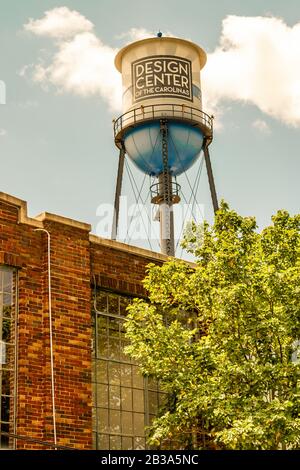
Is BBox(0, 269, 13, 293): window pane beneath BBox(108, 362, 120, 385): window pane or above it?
above

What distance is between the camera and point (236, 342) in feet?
54.9

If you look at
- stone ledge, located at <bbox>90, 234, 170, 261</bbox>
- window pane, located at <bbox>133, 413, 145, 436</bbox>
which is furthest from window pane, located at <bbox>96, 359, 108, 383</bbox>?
stone ledge, located at <bbox>90, 234, 170, 261</bbox>

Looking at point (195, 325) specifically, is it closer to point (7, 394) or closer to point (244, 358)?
point (244, 358)

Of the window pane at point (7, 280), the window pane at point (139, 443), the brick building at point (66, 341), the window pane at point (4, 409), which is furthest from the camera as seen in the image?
the window pane at point (139, 443)

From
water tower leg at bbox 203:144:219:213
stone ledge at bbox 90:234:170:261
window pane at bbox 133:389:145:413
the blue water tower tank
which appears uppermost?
the blue water tower tank

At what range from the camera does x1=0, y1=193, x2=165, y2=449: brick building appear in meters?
17.2

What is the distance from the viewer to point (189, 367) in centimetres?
1709

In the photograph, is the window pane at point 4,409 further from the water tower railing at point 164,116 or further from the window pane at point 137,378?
the water tower railing at point 164,116

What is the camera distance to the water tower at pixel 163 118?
101 feet

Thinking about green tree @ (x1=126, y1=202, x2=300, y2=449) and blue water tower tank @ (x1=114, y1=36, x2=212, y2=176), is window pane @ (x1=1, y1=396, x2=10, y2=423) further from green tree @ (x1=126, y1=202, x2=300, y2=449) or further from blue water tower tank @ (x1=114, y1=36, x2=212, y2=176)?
blue water tower tank @ (x1=114, y1=36, x2=212, y2=176)

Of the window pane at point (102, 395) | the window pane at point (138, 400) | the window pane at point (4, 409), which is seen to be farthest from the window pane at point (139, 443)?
the window pane at point (4, 409)

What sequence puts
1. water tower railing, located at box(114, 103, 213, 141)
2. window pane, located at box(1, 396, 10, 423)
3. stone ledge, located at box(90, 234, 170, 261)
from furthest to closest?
water tower railing, located at box(114, 103, 213, 141), stone ledge, located at box(90, 234, 170, 261), window pane, located at box(1, 396, 10, 423)
